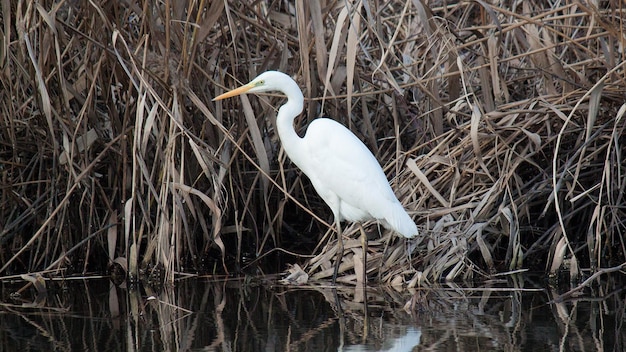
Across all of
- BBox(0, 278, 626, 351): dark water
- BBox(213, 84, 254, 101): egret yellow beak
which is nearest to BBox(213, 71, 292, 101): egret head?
BBox(213, 84, 254, 101): egret yellow beak

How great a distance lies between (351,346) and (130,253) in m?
1.61

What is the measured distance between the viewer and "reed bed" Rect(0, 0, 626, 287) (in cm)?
411

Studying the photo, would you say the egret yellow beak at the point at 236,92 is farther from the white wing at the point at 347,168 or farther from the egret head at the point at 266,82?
the white wing at the point at 347,168

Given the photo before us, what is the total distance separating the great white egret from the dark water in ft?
1.37

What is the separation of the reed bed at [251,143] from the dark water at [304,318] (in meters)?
0.25

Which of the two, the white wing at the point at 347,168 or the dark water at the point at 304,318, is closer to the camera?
the dark water at the point at 304,318

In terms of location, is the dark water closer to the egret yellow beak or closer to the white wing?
the white wing

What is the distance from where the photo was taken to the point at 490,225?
14.7ft

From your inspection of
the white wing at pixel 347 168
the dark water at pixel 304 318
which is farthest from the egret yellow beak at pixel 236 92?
the dark water at pixel 304 318

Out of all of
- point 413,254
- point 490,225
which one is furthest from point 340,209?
point 490,225

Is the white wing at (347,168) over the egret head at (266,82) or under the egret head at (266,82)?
under

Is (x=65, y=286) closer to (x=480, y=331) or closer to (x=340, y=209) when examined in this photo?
(x=340, y=209)

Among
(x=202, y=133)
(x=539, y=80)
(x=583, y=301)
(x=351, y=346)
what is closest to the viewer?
(x=351, y=346)

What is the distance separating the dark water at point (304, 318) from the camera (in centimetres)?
312
